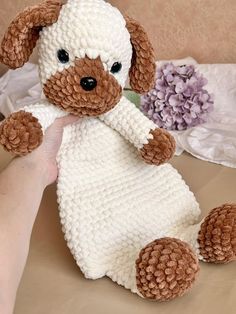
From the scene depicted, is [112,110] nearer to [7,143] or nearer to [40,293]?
[7,143]

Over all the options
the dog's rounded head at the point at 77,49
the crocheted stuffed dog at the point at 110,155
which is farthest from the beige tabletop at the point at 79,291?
the dog's rounded head at the point at 77,49

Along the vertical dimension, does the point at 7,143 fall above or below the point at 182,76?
above

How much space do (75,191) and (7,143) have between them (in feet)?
0.39

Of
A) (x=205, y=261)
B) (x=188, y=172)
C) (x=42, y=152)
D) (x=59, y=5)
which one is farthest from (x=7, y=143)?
(x=188, y=172)

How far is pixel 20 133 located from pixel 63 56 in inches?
4.4

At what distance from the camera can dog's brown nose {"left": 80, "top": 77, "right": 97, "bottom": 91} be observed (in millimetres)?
714

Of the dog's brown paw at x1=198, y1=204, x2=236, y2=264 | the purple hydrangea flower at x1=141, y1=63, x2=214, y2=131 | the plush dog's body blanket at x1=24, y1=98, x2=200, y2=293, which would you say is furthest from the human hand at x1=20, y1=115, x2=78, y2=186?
the purple hydrangea flower at x1=141, y1=63, x2=214, y2=131

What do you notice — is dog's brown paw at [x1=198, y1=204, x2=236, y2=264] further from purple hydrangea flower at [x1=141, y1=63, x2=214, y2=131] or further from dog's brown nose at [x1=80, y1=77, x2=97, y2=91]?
purple hydrangea flower at [x1=141, y1=63, x2=214, y2=131]

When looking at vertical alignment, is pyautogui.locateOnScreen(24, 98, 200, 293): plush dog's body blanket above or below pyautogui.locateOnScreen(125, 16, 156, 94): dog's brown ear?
below

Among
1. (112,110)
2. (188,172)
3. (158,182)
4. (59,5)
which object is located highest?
(59,5)

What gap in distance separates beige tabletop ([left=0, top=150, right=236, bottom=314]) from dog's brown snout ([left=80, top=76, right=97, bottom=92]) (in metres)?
0.26

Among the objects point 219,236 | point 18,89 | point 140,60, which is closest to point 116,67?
point 140,60

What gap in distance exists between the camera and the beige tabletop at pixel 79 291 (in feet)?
2.43

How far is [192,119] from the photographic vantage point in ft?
4.05
